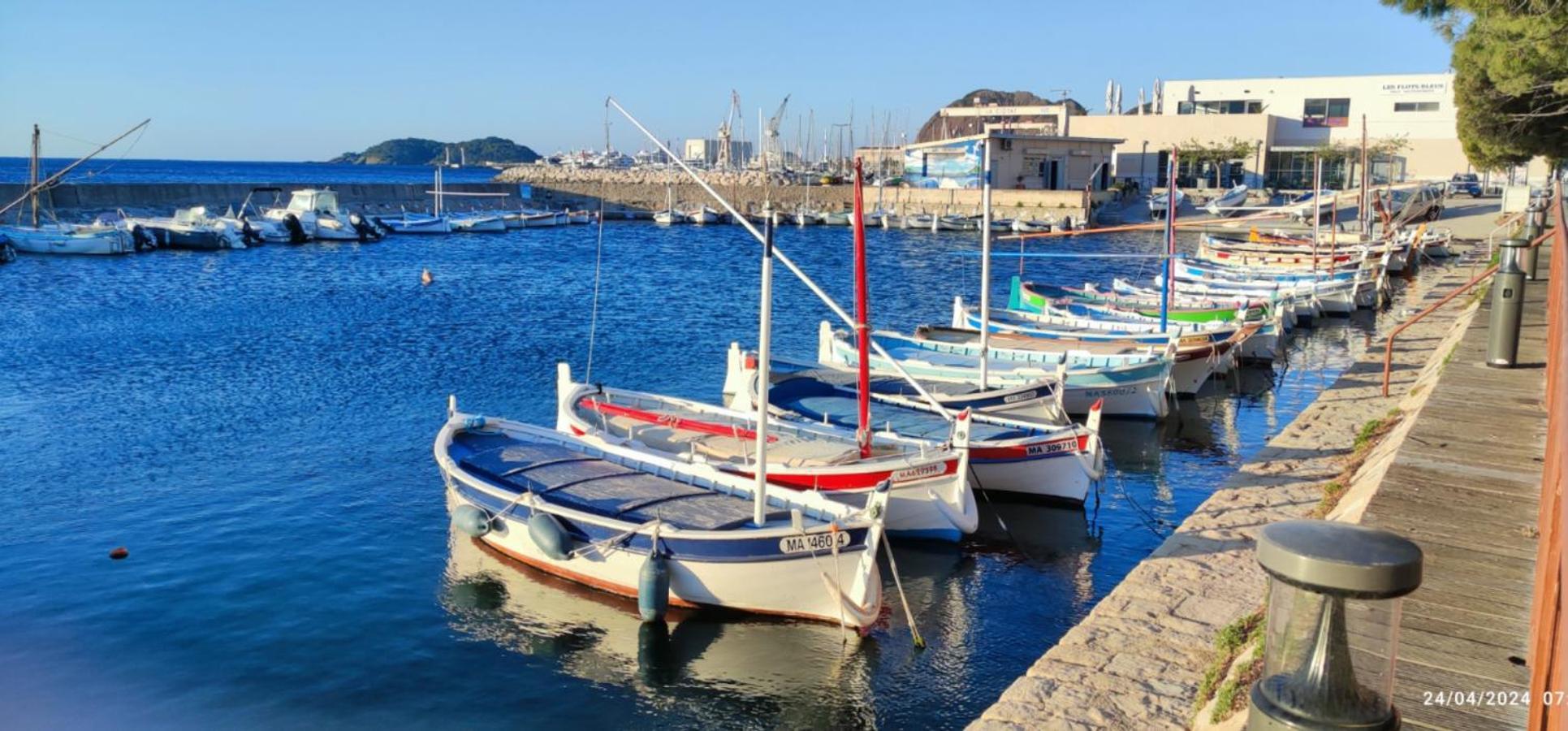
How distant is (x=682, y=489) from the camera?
51.9ft

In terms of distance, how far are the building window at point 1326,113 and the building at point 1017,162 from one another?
18098mm

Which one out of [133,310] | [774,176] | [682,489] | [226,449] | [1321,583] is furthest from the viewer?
[774,176]

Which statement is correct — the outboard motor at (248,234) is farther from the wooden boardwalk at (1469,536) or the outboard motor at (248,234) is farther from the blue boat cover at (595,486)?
the wooden boardwalk at (1469,536)

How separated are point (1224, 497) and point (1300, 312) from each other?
25.3 meters

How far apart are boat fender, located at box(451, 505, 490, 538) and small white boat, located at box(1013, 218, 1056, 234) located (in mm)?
65290

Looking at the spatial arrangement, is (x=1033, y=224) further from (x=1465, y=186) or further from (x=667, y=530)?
(x=667, y=530)

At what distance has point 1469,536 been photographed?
8.90 m

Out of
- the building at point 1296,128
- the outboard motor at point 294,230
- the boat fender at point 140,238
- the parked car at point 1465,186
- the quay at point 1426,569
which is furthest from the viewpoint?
the building at point 1296,128

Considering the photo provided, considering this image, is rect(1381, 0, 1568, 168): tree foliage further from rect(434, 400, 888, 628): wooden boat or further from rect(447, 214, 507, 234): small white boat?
rect(447, 214, 507, 234): small white boat

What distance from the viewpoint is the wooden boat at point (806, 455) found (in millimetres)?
16500

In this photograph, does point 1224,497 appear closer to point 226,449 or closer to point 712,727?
point 712,727

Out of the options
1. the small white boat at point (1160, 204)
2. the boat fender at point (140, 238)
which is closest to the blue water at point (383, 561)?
the boat fender at point (140, 238)

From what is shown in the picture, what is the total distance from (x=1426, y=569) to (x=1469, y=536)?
3.32ft

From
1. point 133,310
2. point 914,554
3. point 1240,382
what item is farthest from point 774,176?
point 914,554
